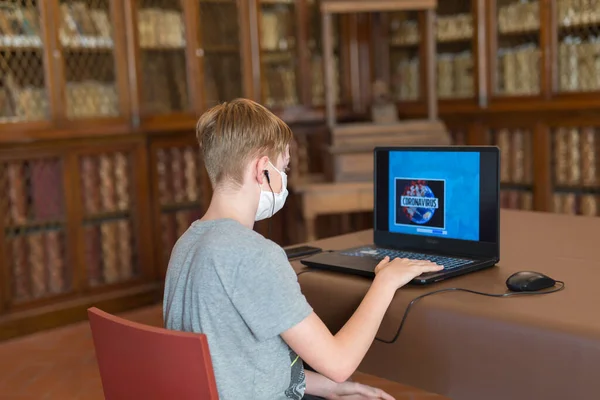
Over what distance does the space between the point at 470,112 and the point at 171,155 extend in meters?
1.97

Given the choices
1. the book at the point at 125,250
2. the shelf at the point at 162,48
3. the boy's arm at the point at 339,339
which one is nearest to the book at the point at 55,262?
the book at the point at 125,250

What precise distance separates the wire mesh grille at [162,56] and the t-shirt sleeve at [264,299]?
3.21 meters

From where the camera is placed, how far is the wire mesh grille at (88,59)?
160 inches

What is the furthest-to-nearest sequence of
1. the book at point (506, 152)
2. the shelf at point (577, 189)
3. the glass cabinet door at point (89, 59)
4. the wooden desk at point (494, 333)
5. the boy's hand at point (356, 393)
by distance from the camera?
the book at point (506, 152), the shelf at point (577, 189), the glass cabinet door at point (89, 59), the boy's hand at point (356, 393), the wooden desk at point (494, 333)

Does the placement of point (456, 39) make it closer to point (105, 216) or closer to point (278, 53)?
point (278, 53)

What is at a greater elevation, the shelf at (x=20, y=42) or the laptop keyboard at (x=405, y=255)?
the shelf at (x=20, y=42)

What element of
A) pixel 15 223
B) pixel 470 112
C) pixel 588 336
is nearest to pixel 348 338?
pixel 588 336

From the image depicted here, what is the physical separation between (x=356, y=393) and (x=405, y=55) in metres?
4.00

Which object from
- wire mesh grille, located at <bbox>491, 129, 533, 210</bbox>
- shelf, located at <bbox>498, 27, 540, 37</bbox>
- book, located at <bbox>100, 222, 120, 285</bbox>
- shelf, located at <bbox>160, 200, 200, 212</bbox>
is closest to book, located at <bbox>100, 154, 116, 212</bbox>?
book, located at <bbox>100, 222, 120, 285</bbox>

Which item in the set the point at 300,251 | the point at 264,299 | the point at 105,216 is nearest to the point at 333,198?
the point at 105,216

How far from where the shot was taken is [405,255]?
1788mm

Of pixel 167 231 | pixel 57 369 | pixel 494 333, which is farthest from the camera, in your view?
pixel 167 231

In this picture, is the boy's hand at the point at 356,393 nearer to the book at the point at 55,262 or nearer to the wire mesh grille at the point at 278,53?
the book at the point at 55,262

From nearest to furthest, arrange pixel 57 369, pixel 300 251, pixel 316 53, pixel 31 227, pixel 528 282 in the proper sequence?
pixel 528 282, pixel 300 251, pixel 57 369, pixel 31 227, pixel 316 53
